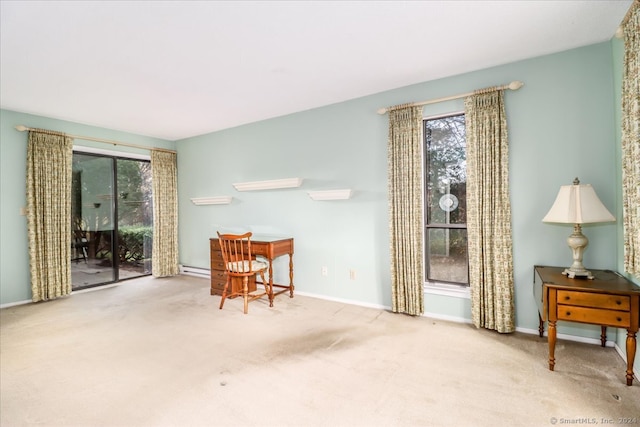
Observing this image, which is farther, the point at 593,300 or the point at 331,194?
the point at 331,194

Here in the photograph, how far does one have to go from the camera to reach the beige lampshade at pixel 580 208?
2.07 metres

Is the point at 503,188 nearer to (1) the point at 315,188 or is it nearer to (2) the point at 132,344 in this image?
(1) the point at 315,188

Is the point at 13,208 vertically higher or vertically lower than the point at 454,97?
lower

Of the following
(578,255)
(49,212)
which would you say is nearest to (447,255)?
(578,255)

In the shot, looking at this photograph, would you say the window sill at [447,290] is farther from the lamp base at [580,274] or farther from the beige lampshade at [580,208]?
the beige lampshade at [580,208]

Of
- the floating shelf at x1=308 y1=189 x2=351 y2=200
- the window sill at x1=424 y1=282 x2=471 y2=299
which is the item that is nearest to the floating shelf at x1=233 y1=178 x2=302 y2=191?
the floating shelf at x1=308 y1=189 x2=351 y2=200

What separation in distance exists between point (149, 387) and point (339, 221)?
97.6 inches

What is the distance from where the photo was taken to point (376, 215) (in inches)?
136

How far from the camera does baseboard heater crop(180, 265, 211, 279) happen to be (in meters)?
5.12

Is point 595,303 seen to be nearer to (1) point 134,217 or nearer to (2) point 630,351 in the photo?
(2) point 630,351

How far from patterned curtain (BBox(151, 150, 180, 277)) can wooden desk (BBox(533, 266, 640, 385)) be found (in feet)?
17.4

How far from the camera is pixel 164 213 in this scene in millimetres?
5211

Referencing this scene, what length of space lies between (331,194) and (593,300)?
2.52 meters

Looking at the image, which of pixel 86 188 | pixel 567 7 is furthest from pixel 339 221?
pixel 86 188
